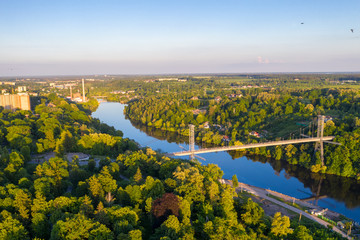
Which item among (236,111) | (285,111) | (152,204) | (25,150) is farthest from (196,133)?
(152,204)

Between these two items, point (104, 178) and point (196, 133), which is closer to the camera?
point (104, 178)

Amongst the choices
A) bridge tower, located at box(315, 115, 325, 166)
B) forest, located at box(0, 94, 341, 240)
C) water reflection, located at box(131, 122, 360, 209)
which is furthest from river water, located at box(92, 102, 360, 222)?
forest, located at box(0, 94, 341, 240)

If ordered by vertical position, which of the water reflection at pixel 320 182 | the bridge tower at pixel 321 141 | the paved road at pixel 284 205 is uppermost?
the bridge tower at pixel 321 141

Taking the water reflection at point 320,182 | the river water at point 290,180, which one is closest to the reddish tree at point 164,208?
the river water at point 290,180

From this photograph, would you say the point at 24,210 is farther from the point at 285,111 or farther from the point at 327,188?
the point at 285,111

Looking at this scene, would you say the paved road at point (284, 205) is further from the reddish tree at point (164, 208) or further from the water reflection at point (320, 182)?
the reddish tree at point (164, 208)

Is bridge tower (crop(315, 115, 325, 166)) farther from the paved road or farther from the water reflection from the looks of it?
the paved road

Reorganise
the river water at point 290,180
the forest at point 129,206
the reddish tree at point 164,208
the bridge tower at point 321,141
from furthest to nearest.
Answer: the bridge tower at point 321,141, the river water at point 290,180, the reddish tree at point 164,208, the forest at point 129,206

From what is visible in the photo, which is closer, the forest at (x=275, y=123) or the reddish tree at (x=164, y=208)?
the reddish tree at (x=164, y=208)

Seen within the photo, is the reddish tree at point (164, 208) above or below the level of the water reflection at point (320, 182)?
above

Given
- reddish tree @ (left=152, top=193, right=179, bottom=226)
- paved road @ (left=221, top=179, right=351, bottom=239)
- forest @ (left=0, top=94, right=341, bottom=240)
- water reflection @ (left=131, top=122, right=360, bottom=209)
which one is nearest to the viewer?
forest @ (left=0, top=94, right=341, bottom=240)

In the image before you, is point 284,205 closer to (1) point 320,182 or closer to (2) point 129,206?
(1) point 320,182
